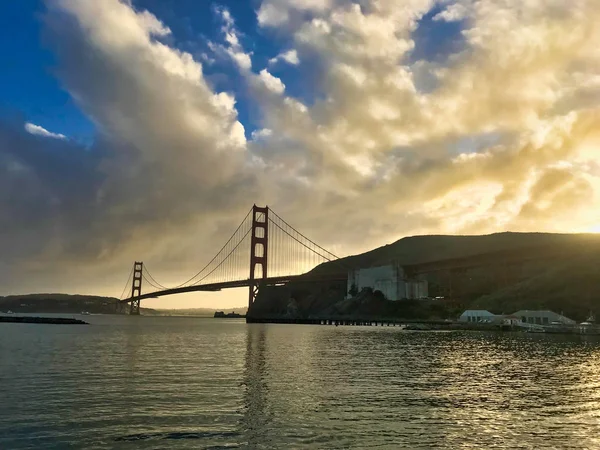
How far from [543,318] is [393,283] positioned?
66208 mm

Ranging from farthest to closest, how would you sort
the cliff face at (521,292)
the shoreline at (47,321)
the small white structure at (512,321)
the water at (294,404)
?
the shoreline at (47,321), the cliff face at (521,292), the small white structure at (512,321), the water at (294,404)

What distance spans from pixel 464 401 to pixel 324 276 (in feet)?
512

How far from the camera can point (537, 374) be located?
1394 inches

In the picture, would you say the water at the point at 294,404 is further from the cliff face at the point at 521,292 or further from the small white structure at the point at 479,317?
the cliff face at the point at 521,292

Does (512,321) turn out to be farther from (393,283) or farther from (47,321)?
(47,321)

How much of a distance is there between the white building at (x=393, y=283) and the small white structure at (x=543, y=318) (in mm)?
57093

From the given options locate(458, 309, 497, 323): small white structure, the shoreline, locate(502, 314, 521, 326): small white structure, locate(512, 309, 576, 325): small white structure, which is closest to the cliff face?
locate(458, 309, 497, 323): small white structure

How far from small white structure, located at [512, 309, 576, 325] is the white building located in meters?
57.1

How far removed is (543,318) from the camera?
107625 mm

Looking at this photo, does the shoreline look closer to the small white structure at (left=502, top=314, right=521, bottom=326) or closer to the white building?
the white building

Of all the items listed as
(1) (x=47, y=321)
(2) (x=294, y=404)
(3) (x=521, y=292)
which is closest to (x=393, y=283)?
(3) (x=521, y=292)

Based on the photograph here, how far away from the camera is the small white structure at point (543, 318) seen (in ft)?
344

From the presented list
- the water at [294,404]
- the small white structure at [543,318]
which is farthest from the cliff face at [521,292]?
the water at [294,404]

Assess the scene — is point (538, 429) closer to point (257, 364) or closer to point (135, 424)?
point (135, 424)
